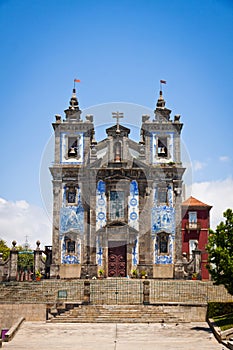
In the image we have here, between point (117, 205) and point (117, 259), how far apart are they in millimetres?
4075

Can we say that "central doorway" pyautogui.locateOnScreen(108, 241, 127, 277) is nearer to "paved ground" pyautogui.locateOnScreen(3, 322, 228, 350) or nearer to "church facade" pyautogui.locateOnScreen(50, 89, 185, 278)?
"church facade" pyautogui.locateOnScreen(50, 89, 185, 278)

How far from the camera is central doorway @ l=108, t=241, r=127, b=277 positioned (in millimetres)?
38625

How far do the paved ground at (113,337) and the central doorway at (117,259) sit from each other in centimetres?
1324

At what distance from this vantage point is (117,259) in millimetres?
38875

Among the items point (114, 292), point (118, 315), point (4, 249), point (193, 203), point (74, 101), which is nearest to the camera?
point (118, 315)

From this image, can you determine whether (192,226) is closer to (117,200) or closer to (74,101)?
(117,200)

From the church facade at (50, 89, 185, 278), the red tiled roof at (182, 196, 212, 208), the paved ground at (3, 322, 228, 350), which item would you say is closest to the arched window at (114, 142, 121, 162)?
the church facade at (50, 89, 185, 278)

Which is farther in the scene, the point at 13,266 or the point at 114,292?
the point at 13,266

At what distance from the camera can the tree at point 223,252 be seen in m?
22.5

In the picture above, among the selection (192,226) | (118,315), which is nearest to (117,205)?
(192,226)

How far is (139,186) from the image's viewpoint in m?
40.1

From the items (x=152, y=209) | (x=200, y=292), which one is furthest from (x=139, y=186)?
(x=200, y=292)

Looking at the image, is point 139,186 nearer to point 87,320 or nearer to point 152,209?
point 152,209

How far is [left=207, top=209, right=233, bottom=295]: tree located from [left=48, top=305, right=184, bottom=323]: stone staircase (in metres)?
3.97
